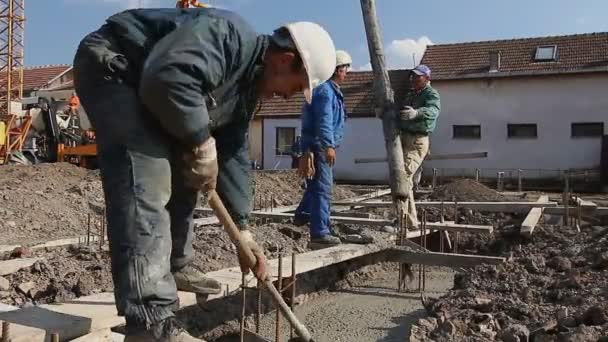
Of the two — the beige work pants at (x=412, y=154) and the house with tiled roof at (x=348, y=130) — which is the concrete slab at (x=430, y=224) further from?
the house with tiled roof at (x=348, y=130)

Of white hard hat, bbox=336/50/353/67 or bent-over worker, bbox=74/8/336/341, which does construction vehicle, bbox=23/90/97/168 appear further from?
bent-over worker, bbox=74/8/336/341

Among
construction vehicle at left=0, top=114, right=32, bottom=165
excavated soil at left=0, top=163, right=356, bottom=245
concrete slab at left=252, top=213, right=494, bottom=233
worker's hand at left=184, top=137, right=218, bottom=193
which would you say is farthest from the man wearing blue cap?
construction vehicle at left=0, top=114, right=32, bottom=165

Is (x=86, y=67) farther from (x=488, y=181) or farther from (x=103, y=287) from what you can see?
(x=488, y=181)

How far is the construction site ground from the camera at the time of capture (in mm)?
3328

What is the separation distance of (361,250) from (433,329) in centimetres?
182

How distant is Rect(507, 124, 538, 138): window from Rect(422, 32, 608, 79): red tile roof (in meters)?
1.65

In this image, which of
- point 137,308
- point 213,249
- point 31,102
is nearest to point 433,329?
point 137,308

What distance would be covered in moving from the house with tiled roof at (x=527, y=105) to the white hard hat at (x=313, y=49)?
18425mm

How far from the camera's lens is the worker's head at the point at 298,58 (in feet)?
8.14

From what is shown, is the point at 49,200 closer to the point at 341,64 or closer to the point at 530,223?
the point at 341,64

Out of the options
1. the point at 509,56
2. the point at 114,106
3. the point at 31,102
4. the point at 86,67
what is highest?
the point at 509,56

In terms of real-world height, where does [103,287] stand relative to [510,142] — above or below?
below

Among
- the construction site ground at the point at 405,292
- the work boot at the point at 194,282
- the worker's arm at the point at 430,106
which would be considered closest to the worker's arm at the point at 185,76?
the work boot at the point at 194,282

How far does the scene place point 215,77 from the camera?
90.6 inches
